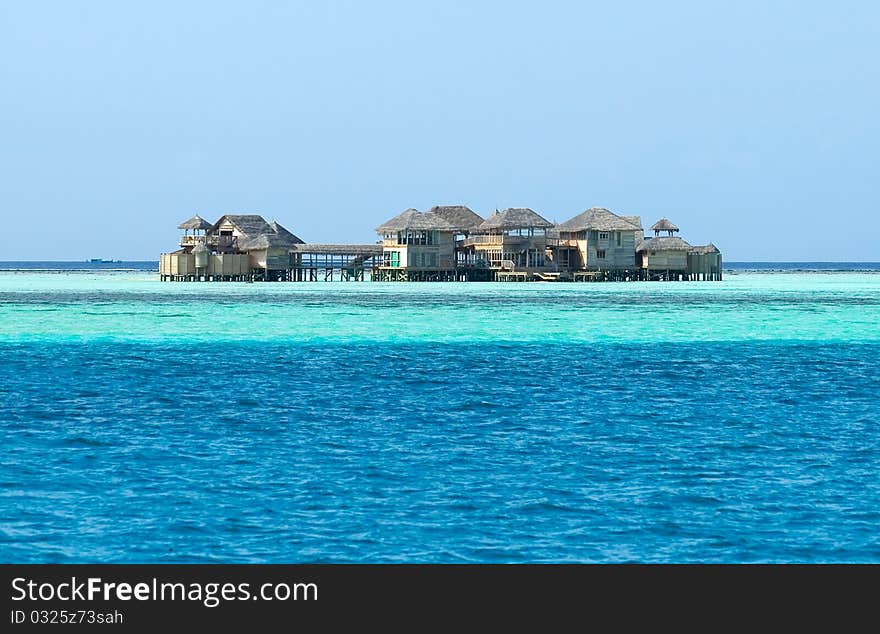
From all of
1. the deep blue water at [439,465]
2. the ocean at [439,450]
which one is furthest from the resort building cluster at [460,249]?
the deep blue water at [439,465]

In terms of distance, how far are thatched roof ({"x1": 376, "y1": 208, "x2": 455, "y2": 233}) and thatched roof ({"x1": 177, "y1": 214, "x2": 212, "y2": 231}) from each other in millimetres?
15408

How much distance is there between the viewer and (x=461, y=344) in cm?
3700

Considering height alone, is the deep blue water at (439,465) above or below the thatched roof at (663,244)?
below

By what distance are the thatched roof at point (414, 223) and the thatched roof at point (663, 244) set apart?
660 inches

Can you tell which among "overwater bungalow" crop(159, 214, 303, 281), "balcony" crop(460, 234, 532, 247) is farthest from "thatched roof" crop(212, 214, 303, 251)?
"balcony" crop(460, 234, 532, 247)

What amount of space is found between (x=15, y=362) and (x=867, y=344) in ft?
77.5

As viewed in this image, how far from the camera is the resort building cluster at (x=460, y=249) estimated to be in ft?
326

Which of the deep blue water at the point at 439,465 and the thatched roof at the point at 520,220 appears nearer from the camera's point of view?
the deep blue water at the point at 439,465

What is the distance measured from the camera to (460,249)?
353 feet

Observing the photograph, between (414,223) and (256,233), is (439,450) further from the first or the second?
(256,233)

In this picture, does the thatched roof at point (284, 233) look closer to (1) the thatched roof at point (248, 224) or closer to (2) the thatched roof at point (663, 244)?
(1) the thatched roof at point (248, 224)

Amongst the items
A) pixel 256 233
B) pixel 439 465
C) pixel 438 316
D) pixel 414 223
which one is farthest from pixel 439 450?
pixel 256 233
